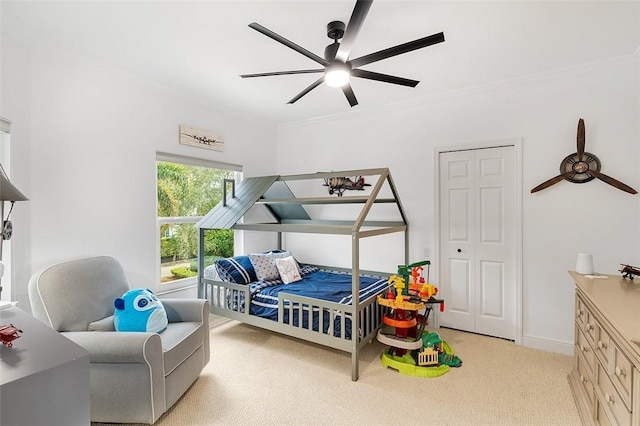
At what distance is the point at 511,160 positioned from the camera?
124 inches

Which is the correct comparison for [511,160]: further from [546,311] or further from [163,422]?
[163,422]

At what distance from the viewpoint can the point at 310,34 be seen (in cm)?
223

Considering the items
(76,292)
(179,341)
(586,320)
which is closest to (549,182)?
(586,320)

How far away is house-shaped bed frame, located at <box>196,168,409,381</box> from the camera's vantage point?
2508 mm

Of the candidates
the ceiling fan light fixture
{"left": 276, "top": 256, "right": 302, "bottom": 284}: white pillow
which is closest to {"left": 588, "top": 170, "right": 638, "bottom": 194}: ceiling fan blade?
the ceiling fan light fixture

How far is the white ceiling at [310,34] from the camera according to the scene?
195 centimetres

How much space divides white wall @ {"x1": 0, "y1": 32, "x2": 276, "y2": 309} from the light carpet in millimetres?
1380

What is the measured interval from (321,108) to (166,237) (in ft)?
7.87

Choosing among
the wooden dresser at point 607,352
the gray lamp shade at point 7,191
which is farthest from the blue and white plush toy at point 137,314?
the wooden dresser at point 607,352

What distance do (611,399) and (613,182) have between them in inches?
75.9

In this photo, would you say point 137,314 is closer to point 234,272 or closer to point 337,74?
point 234,272

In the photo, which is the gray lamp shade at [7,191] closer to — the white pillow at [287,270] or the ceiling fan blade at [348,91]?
the ceiling fan blade at [348,91]

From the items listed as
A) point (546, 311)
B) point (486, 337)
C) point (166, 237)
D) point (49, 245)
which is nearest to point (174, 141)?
point (166, 237)

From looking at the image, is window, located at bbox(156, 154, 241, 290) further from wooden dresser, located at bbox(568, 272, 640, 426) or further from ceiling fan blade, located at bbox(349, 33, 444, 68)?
wooden dresser, located at bbox(568, 272, 640, 426)
